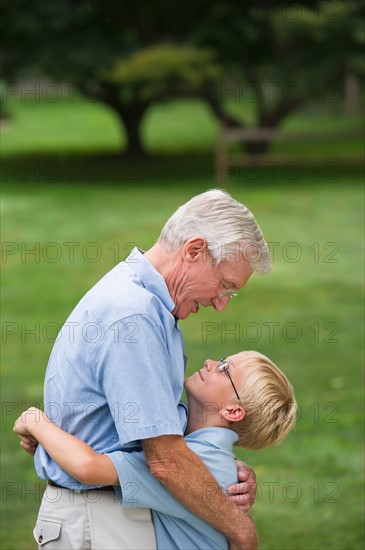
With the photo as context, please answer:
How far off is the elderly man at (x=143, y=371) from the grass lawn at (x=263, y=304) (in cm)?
230

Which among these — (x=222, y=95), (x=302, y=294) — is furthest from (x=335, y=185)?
(x=302, y=294)

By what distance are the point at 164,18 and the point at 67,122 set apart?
45.6 ft

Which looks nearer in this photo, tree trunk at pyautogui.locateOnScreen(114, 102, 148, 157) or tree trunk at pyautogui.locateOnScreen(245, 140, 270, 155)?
tree trunk at pyautogui.locateOnScreen(245, 140, 270, 155)

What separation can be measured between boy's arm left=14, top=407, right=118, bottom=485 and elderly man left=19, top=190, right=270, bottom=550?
46 mm

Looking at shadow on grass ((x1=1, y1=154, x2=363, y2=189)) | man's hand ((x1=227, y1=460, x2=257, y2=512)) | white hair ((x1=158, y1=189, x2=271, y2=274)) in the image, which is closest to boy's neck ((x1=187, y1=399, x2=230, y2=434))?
man's hand ((x1=227, y1=460, x2=257, y2=512))

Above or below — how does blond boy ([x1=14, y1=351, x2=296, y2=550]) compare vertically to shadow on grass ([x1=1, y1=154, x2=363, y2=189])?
above

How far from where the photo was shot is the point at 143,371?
2.67 meters

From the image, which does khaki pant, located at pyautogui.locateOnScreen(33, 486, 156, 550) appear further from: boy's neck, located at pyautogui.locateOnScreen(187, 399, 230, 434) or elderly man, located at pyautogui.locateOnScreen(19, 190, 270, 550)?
boy's neck, located at pyautogui.locateOnScreen(187, 399, 230, 434)

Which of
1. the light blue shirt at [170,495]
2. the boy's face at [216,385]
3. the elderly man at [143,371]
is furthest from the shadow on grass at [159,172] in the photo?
the elderly man at [143,371]

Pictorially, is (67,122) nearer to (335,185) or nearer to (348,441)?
(335,185)

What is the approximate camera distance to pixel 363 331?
355 inches

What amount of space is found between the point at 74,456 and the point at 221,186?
49.6ft

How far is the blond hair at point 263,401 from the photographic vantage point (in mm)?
3043

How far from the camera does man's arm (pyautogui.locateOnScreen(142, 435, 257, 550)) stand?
275 cm
